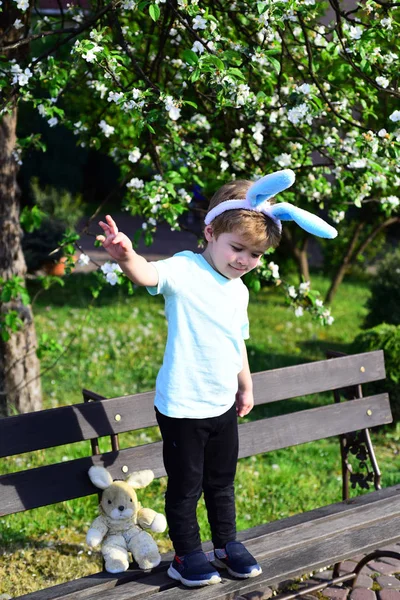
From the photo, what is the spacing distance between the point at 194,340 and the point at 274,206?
51cm

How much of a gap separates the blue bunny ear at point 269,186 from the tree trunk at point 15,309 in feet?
9.02

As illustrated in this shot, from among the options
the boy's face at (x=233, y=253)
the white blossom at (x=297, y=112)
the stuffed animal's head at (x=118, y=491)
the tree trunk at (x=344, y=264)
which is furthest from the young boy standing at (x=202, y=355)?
the tree trunk at (x=344, y=264)

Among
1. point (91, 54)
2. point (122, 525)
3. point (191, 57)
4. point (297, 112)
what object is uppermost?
point (91, 54)

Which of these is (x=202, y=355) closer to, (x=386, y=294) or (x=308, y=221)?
(x=308, y=221)

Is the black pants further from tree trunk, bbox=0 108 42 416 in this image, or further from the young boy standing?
tree trunk, bbox=0 108 42 416

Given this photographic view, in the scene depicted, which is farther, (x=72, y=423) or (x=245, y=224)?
(x=72, y=423)

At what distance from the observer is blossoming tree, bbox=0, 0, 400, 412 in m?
3.42

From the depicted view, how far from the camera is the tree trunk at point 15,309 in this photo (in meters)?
5.12

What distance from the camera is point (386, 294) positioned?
757 cm

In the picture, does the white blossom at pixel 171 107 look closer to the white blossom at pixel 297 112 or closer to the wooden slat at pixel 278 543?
the white blossom at pixel 297 112

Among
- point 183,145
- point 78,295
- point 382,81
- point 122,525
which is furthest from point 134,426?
point 78,295

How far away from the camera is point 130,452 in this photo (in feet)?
10.6

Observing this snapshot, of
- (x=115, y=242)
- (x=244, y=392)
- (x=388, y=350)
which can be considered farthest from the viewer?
(x=388, y=350)

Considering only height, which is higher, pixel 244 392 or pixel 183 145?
pixel 183 145
